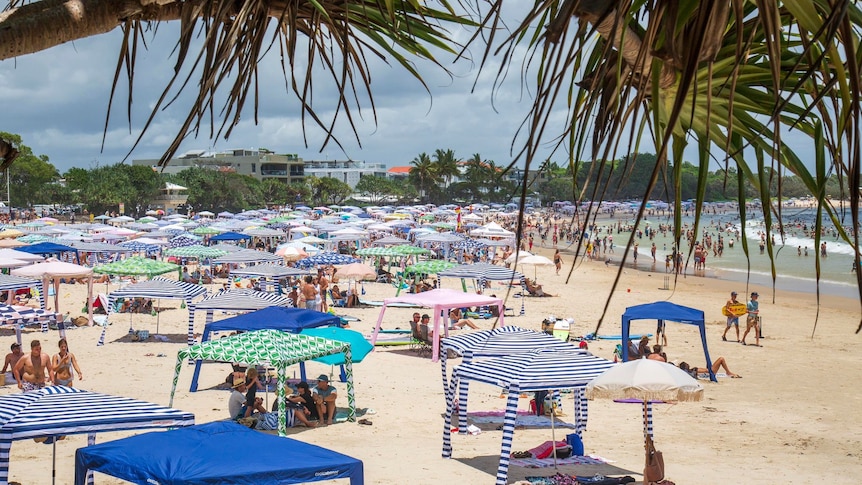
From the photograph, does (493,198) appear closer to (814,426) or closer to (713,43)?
(814,426)

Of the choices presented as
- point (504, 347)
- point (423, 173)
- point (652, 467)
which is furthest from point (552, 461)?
point (423, 173)

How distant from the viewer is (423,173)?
420 feet

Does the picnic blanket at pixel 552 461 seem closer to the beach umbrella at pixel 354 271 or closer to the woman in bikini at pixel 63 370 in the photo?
the woman in bikini at pixel 63 370

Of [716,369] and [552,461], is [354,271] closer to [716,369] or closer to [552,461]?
[716,369]

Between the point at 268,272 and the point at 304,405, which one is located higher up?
the point at 268,272

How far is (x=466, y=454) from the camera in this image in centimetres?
1031

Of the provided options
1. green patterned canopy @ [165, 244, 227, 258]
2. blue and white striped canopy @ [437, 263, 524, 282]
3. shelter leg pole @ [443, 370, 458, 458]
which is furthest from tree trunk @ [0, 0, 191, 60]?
green patterned canopy @ [165, 244, 227, 258]

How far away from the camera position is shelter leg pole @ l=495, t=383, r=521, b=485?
8.63 metres

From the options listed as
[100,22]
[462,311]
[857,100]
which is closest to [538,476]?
[100,22]

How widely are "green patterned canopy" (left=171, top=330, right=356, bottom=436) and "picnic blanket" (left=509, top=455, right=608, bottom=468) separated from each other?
111 inches

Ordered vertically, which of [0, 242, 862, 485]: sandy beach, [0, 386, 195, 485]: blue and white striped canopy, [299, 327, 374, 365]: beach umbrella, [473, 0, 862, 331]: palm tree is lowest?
[0, 242, 862, 485]: sandy beach

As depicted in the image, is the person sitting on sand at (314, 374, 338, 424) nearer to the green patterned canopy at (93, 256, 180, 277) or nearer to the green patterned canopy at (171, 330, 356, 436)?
the green patterned canopy at (171, 330, 356, 436)

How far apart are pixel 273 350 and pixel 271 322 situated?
2.89 m

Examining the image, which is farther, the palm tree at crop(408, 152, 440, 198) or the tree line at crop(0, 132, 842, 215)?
the palm tree at crop(408, 152, 440, 198)
